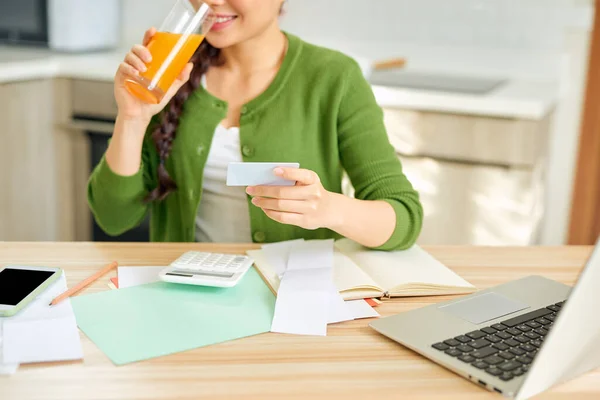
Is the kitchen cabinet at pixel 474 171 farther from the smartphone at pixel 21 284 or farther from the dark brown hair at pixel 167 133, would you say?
the smartphone at pixel 21 284

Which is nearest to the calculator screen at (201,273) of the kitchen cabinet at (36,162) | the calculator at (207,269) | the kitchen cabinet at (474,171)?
the calculator at (207,269)

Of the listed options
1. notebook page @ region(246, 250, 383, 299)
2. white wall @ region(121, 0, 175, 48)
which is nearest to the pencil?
notebook page @ region(246, 250, 383, 299)

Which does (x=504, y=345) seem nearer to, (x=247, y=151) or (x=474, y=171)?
(x=247, y=151)

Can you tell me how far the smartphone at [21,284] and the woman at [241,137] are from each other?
1.13ft

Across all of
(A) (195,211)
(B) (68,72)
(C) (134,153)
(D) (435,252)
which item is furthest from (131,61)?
(B) (68,72)

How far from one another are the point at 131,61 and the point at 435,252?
57 centimetres

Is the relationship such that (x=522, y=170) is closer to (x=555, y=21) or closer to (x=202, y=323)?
(x=555, y=21)

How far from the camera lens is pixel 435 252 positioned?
4.04 ft

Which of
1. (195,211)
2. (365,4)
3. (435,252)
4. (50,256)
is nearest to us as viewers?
(50,256)

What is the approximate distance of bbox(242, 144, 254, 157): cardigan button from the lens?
54.1 inches

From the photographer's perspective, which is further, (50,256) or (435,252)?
(435,252)

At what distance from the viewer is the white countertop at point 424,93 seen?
206 cm

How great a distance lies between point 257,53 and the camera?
1.46m

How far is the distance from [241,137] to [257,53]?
7.5 inches
